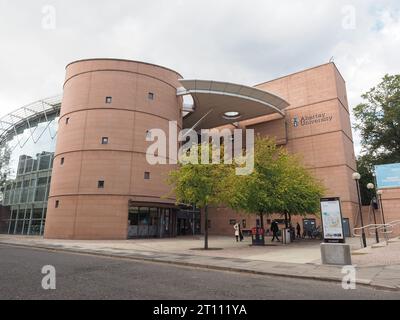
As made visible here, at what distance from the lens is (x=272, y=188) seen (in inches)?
869

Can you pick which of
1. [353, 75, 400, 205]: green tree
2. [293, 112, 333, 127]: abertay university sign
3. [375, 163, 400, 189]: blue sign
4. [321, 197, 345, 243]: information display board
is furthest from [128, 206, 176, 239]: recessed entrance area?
[353, 75, 400, 205]: green tree

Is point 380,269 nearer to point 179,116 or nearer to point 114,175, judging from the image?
point 114,175

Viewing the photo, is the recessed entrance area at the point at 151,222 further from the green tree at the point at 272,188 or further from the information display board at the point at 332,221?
the information display board at the point at 332,221

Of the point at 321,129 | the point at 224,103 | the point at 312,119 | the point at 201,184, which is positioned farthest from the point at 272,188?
the point at 312,119

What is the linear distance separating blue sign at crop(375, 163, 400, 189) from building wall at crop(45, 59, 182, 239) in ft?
68.5

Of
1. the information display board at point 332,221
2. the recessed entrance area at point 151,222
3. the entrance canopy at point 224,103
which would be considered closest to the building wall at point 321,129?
the entrance canopy at point 224,103

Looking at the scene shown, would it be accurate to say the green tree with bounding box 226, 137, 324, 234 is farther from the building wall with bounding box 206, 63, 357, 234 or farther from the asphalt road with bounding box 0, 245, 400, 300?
the asphalt road with bounding box 0, 245, 400, 300

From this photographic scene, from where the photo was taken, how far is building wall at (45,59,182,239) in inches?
1116

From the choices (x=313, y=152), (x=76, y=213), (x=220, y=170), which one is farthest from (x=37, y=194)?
(x=313, y=152)

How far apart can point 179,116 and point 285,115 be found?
14.5 m

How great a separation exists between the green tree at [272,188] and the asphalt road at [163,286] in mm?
10239

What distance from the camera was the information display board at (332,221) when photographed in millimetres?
12023

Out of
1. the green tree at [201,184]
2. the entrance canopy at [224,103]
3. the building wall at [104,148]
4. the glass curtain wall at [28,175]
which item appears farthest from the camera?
the glass curtain wall at [28,175]
